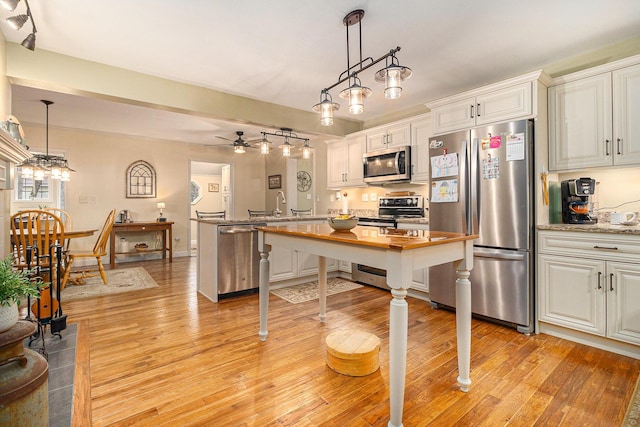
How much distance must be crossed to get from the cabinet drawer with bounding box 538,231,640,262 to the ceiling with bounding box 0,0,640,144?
1.57 m

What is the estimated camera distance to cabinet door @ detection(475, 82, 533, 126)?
8.61 feet

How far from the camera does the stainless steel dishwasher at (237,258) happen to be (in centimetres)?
353

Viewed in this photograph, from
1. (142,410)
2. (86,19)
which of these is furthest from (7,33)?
(142,410)

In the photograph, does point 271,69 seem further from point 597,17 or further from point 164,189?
point 164,189

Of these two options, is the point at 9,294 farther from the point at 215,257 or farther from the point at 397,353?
the point at 215,257

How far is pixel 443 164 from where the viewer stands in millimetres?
3113

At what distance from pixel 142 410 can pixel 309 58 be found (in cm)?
284

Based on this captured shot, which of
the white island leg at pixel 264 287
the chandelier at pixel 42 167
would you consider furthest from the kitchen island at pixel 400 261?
the chandelier at pixel 42 167

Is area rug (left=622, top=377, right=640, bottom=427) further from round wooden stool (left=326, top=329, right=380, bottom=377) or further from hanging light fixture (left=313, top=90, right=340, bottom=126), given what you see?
hanging light fixture (left=313, top=90, right=340, bottom=126)

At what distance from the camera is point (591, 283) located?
92.0 inches

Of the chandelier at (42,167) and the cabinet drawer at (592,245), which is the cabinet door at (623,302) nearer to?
the cabinet drawer at (592,245)

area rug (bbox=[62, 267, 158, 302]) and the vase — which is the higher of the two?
the vase

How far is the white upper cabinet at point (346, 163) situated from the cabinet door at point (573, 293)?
2.52 meters

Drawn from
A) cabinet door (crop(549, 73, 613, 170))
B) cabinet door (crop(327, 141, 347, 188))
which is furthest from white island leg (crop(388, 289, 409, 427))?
cabinet door (crop(327, 141, 347, 188))
